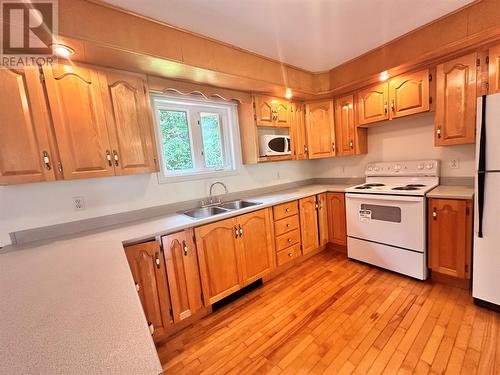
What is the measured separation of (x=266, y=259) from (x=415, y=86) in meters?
2.32

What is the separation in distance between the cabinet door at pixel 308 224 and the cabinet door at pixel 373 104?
1137mm

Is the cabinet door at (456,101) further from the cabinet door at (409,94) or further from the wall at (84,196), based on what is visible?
the wall at (84,196)

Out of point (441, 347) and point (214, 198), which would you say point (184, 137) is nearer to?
point (214, 198)

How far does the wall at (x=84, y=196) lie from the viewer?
1.51 meters

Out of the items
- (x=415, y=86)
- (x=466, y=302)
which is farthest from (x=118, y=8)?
(x=466, y=302)

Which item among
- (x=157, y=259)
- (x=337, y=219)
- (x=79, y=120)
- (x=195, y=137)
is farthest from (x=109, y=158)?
(x=337, y=219)

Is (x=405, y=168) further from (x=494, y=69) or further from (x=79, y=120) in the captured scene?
(x=79, y=120)

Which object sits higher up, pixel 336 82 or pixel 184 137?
pixel 336 82

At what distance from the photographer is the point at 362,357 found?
1.43m

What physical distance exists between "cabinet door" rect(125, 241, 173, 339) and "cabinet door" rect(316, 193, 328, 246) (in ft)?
6.46

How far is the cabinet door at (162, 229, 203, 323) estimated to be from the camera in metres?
1.66

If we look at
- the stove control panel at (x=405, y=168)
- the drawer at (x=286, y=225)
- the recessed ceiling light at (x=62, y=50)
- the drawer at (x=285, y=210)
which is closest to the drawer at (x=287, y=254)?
the drawer at (x=286, y=225)

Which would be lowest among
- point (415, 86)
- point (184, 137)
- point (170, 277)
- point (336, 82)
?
point (170, 277)

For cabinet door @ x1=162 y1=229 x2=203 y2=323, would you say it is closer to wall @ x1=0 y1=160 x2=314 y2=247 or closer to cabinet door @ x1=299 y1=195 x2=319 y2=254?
wall @ x1=0 y1=160 x2=314 y2=247
